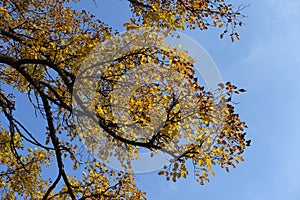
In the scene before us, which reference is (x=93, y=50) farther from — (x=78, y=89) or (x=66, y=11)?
(x=66, y=11)

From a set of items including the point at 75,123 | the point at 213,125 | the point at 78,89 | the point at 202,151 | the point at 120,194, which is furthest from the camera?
the point at 120,194

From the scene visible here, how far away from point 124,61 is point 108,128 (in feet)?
4.62

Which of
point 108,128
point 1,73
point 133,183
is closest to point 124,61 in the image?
point 108,128

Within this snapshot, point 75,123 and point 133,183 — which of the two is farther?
point 133,183

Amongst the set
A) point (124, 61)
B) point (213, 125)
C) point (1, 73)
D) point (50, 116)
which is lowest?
point (213, 125)

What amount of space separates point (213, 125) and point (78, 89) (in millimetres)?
2675

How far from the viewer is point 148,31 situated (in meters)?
6.88

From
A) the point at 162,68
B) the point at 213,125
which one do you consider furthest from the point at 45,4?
the point at 213,125

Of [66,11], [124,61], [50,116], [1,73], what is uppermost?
[66,11]

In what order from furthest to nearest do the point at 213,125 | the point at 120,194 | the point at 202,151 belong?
1. the point at 120,194
2. the point at 213,125
3. the point at 202,151

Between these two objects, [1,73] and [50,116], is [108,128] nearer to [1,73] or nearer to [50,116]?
[50,116]

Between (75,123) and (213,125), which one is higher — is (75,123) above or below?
above

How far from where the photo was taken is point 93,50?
6.62m

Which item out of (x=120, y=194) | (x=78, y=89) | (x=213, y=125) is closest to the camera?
(x=213, y=125)
